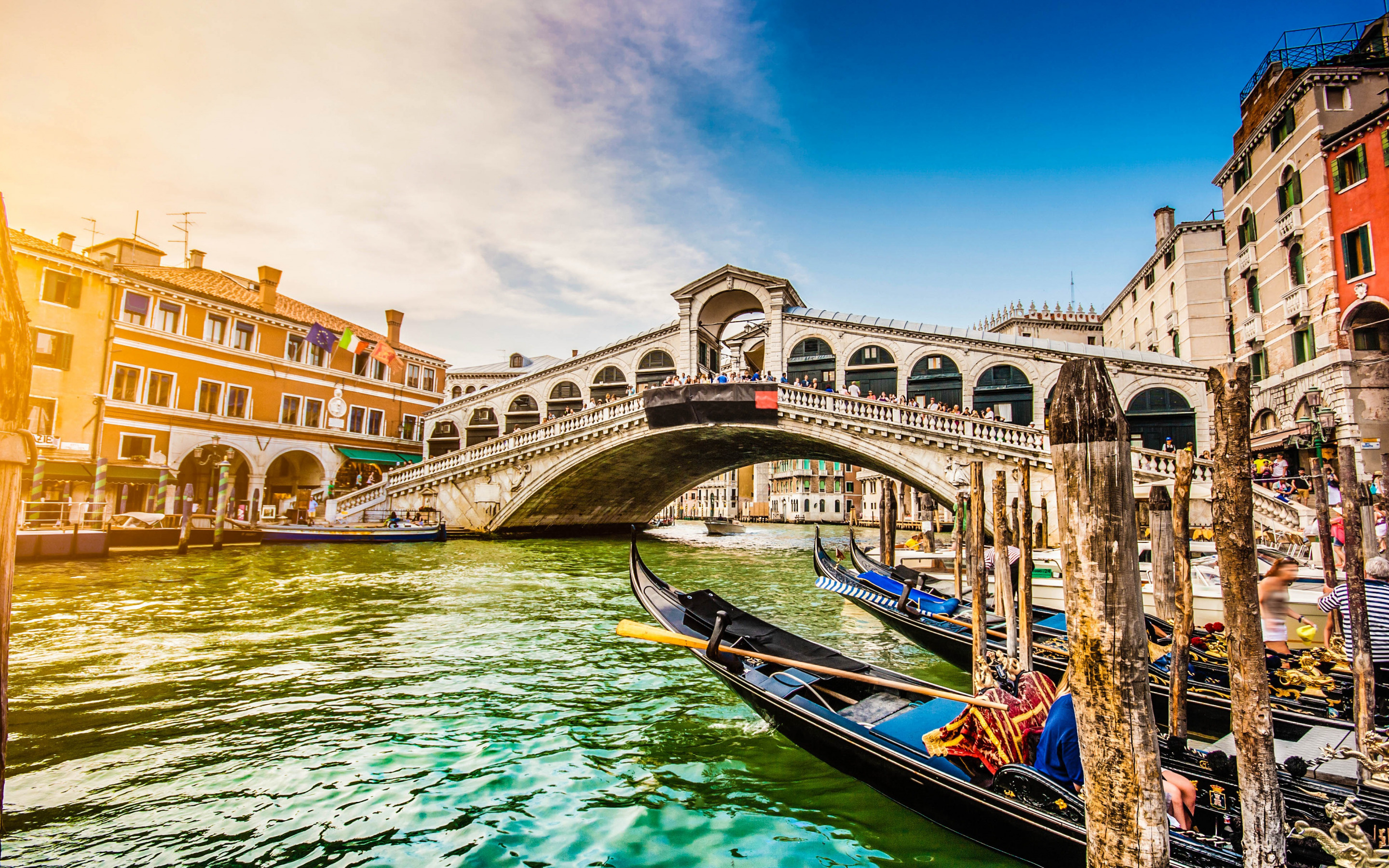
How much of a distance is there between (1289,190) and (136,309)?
28080 millimetres

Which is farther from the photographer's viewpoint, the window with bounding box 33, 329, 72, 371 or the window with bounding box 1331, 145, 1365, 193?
the window with bounding box 33, 329, 72, 371

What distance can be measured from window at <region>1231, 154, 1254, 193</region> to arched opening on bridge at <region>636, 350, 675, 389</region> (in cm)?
1710

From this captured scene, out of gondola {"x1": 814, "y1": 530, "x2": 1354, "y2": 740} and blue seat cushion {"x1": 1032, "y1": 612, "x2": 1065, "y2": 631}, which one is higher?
blue seat cushion {"x1": 1032, "y1": 612, "x2": 1065, "y2": 631}

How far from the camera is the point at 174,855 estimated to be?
9.45 feet

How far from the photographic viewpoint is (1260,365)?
15.4 m

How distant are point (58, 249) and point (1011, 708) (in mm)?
21204

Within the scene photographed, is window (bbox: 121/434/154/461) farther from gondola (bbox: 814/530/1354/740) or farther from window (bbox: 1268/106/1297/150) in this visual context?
window (bbox: 1268/106/1297/150)

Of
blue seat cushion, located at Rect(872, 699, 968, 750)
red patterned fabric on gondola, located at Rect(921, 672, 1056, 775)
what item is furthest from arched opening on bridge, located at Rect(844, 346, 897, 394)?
red patterned fabric on gondola, located at Rect(921, 672, 1056, 775)

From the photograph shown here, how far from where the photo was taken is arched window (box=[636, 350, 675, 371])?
2411 cm

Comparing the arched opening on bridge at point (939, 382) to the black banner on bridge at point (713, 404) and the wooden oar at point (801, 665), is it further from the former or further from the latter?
the wooden oar at point (801, 665)

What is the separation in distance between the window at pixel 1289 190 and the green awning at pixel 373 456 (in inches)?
1041

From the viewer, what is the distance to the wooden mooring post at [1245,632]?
2.43m

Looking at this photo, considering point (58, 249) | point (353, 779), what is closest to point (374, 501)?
point (58, 249)

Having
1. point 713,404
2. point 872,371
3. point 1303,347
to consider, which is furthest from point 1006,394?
point 713,404
